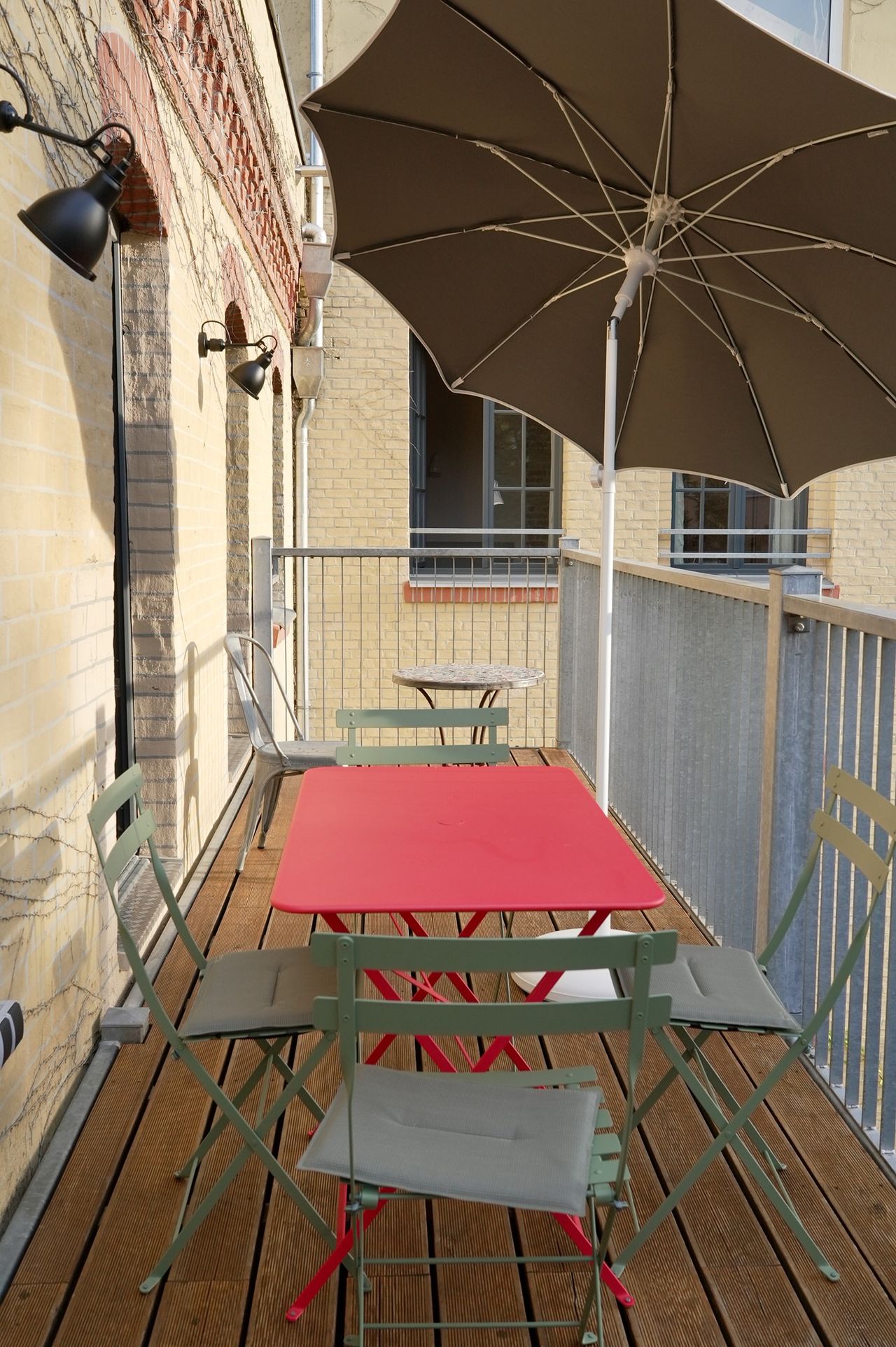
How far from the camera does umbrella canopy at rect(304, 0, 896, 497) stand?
10.3 feet

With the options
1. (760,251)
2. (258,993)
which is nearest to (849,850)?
(258,993)

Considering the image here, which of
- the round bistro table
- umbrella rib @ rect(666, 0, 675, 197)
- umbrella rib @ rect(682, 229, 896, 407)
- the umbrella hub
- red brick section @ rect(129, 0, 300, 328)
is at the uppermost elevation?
red brick section @ rect(129, 0, 300, 328)

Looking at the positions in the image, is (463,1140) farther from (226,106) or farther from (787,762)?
(226,106)

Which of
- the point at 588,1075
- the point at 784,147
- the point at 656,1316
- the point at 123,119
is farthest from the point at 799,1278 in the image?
the point at 123,119

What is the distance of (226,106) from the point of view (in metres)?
5.59

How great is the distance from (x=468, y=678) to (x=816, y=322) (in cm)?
275

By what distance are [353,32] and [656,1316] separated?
12237 millimetres

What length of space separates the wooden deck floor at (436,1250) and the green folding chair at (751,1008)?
87mm

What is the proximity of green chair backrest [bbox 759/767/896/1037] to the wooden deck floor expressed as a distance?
44 cm

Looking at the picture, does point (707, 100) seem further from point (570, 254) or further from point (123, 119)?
point (123, 119)

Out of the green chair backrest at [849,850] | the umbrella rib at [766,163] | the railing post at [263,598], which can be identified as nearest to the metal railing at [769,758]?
the green chair backrest at [849,850]

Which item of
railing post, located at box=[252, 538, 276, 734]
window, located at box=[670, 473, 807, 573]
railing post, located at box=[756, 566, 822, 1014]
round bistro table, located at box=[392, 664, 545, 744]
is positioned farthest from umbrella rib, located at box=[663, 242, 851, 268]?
window, located at box=[670, 473, 807, 573]

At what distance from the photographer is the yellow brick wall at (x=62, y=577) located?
8.69 ft

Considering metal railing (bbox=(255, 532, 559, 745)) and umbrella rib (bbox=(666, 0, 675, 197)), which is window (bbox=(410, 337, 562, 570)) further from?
umbrella rib (bbox=(666, 0, 675, 197))
